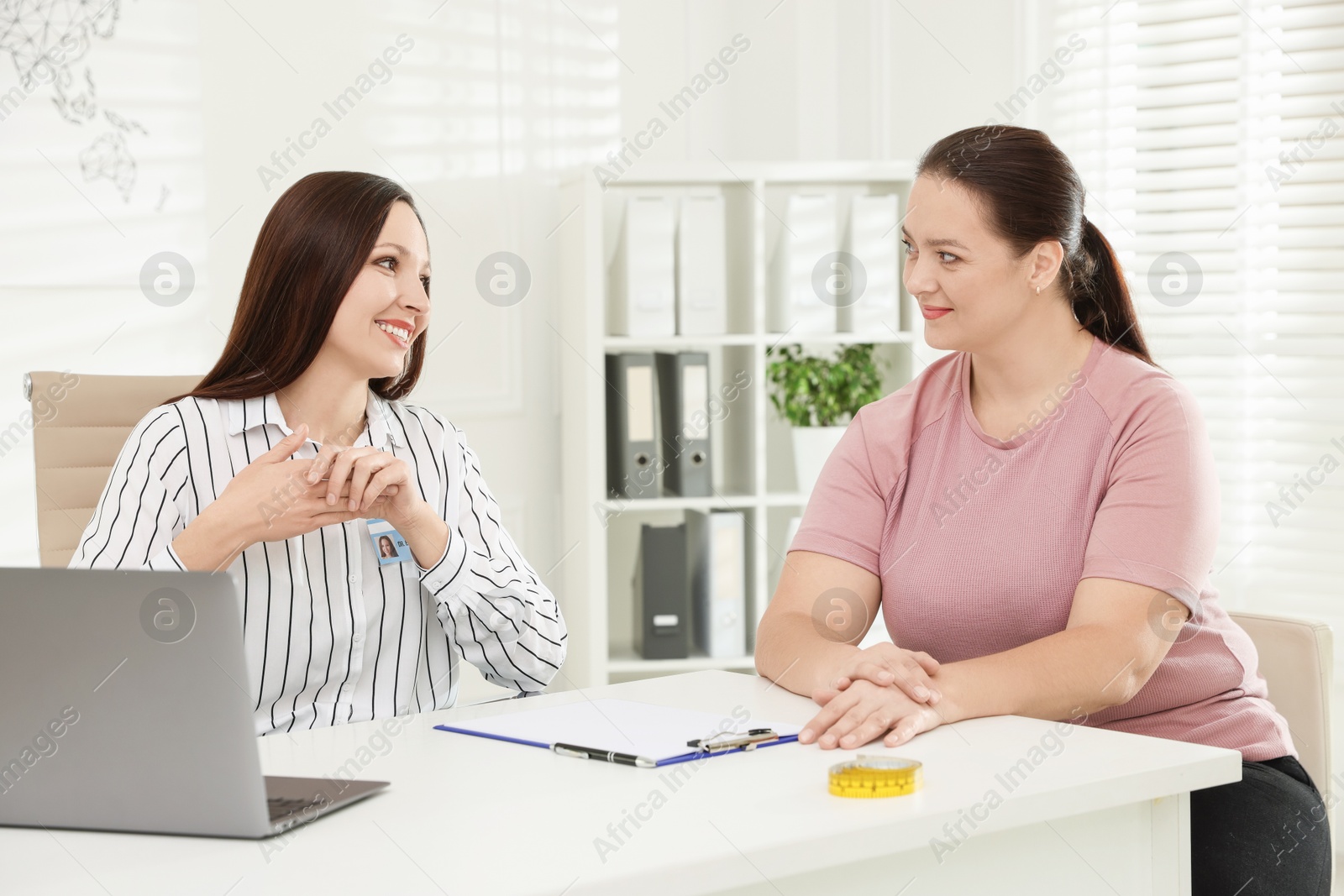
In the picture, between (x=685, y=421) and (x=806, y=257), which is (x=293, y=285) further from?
(x=806, y=257)

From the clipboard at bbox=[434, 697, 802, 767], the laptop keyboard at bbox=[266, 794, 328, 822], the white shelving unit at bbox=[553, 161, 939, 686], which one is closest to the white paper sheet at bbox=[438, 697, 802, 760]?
the clipboard at bbox=[434, 697, 802, 767]

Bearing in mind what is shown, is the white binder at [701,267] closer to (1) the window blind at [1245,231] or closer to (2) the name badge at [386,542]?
(1) the window blind at [1245,231]

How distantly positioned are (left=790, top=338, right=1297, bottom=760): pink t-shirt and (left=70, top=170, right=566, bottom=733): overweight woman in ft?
1.57

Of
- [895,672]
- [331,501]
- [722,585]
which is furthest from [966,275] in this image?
[722,585]

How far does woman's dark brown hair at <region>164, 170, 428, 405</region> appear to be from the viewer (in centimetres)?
167

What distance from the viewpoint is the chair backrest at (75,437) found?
177 cm

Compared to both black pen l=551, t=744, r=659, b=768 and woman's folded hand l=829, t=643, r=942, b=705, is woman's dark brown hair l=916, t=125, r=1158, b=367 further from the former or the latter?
black pen l=551, t=744, r=659, b=768

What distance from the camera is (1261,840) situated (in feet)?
4.60

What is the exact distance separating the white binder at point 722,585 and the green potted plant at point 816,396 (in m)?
0.25

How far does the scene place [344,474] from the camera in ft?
4.78

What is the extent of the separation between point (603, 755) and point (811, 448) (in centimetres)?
223

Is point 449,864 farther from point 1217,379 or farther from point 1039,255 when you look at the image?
point 1217,379

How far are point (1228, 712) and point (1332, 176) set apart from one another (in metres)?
1.71

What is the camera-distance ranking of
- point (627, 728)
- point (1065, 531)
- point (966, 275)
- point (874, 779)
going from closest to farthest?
point (874, 779) → point (627, 728) → point (1065, 531) → point (966, 275)
